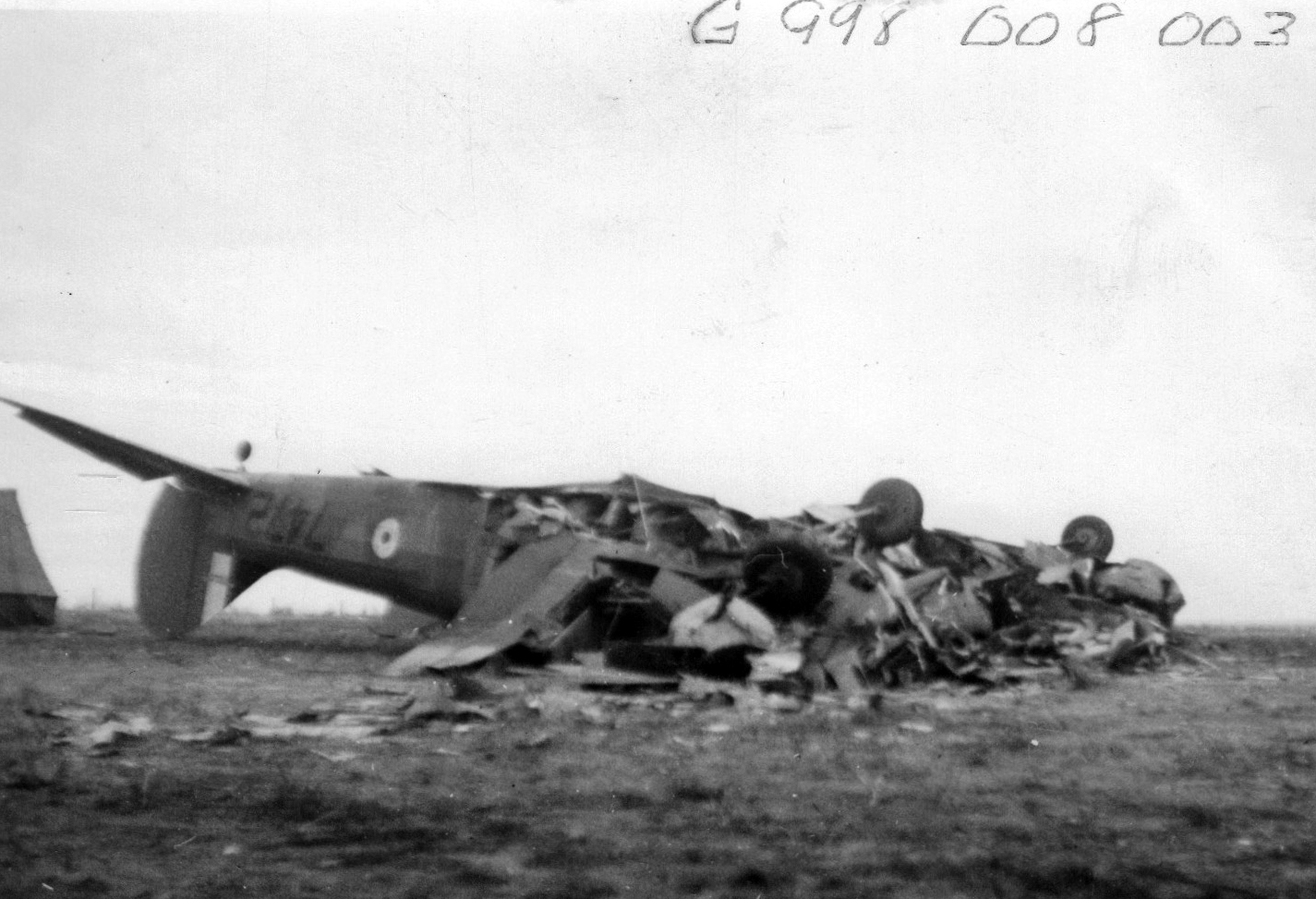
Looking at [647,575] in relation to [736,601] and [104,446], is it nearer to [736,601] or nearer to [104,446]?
[736,601]

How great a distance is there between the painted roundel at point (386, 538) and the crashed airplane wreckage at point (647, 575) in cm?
1

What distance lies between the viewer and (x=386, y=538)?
9.34 meters

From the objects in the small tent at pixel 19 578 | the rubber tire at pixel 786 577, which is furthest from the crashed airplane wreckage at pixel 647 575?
the small tent at pixel 19 578

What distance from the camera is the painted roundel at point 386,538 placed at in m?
9.27

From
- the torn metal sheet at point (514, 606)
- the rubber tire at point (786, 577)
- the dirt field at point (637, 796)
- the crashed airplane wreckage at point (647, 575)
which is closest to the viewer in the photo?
the dirt field at point (637, 796)

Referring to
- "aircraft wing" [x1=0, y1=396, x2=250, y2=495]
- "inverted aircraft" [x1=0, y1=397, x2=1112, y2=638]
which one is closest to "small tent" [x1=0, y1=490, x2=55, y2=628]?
"aircraft wing" [x1=0, y1=396, x2=250, y2=495]

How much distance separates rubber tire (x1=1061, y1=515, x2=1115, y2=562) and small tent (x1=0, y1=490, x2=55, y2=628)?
6.38m

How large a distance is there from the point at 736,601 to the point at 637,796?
135 inches

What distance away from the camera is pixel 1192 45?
6.21 metres

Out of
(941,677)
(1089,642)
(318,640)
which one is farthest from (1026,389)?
(318,640)

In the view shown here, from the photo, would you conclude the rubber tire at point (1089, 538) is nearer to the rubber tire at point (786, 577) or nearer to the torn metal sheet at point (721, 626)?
the rubber tire at point (786, 577)

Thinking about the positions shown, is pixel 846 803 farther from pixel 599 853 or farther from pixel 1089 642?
pixel 1089 642

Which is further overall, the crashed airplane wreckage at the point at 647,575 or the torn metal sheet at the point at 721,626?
the crashed airplane wreckage at the point at 647,575

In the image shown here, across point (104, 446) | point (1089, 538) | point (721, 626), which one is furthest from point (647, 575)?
point (104, 446)
